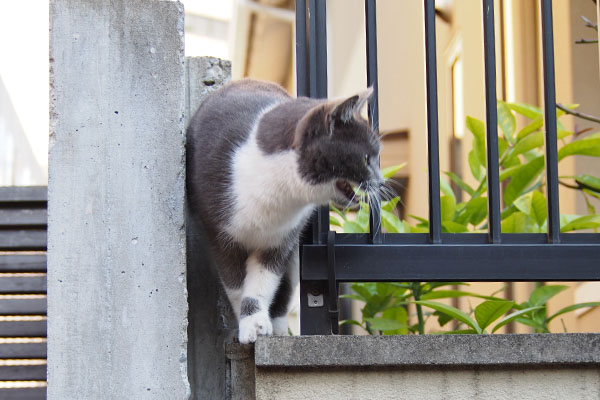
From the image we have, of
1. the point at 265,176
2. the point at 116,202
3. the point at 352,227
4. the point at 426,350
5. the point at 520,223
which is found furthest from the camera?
the point at 352,227

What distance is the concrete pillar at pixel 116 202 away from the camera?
202 cm

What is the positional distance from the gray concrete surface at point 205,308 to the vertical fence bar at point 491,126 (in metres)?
0.80

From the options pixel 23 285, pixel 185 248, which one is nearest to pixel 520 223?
pixel 185 248

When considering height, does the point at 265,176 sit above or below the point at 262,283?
above

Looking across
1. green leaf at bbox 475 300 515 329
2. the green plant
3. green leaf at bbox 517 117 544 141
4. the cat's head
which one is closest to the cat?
the cat's head

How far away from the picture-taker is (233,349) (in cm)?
218

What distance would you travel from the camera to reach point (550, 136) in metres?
2.22

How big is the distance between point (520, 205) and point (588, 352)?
97 cm

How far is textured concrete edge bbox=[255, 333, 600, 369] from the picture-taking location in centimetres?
194

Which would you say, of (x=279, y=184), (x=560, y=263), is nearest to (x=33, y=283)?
(x=279, y=184)

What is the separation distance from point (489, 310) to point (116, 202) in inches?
42.6

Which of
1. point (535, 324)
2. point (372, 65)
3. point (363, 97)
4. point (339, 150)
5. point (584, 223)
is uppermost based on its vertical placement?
point (372, 65)

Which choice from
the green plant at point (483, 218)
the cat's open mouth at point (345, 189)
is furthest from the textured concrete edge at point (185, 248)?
the green plant at point (483, 218)

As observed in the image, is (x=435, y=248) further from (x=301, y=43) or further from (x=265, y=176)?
(x=301, y=43)
